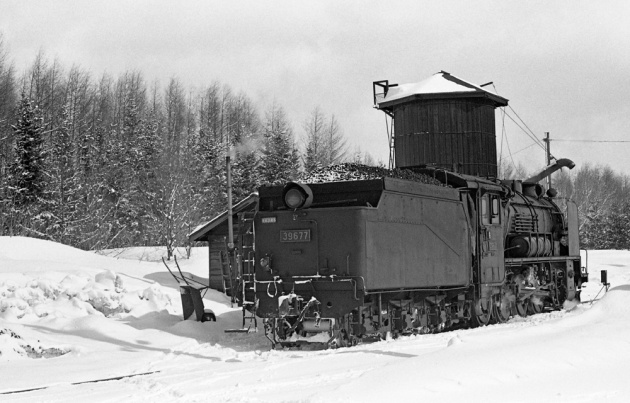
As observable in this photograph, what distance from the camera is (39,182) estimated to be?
39438 millimetres

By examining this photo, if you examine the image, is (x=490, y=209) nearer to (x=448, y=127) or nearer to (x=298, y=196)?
(x=298, y=196)

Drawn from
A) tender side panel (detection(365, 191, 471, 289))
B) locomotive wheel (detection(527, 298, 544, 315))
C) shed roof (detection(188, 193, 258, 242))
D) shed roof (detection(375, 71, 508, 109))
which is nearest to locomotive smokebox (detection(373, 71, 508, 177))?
shed roof (detection(375, 71, 508, 109))

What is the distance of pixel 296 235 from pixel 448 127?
16.6 metres

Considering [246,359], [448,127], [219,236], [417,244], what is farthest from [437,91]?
[246,359]

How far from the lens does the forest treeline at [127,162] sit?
126 feet

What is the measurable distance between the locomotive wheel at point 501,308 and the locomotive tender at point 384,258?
23 millimetres

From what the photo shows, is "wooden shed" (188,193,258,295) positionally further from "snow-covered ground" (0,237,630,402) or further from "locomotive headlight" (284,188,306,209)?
"locomotive headlight" (284,188,306,209)

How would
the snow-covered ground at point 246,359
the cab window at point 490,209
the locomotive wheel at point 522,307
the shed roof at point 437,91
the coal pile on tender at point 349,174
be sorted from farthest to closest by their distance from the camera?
the shed roof at point 437,91
the locomotive wheel at point 522,307
the cab window at point 490,209
the coal pile on tender at point 349,174
the snow-covered ground at point 246,359

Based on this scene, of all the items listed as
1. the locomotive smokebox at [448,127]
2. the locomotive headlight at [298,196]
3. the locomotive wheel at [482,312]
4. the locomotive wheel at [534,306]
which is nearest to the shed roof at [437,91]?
the locomotive smokebox at [448,127]

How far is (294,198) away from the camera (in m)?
11.9

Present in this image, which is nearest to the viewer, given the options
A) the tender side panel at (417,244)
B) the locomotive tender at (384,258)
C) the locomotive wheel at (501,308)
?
the locomotive tender at (384,258)

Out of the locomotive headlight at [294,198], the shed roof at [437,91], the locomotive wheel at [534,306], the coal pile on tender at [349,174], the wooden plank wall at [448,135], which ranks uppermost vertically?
the shed roof at [437,91]

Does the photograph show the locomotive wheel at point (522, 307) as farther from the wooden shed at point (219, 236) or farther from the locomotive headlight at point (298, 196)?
the locomotive headlight at point (298, 196)

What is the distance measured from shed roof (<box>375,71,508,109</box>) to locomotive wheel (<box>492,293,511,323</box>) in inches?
484
